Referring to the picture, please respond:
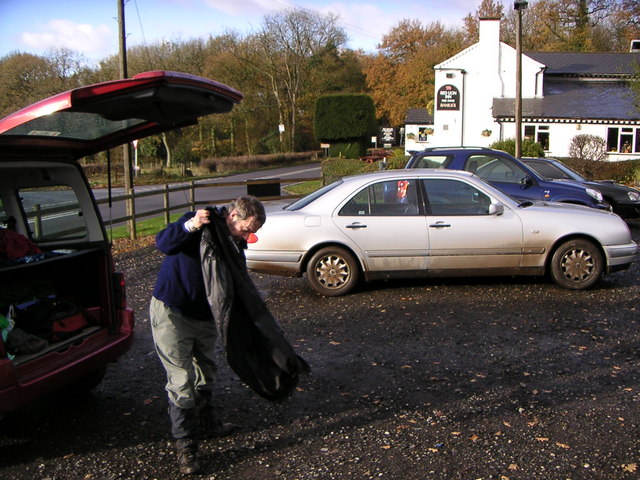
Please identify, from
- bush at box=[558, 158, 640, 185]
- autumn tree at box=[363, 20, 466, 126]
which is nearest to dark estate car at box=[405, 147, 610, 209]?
bush at box=[558, 158, 640, 185]

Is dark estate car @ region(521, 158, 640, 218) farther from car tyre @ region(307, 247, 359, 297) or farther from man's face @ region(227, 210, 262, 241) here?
man's face @ region(227, 210, 262, 241)

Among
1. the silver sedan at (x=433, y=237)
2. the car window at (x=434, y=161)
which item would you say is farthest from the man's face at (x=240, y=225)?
the car window at (x=434, y=161)

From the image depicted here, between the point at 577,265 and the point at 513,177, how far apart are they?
4.26 meters

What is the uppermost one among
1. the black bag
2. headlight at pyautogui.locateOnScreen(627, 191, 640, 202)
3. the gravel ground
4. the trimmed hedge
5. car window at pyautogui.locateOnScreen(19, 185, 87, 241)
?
the trimmed hedge

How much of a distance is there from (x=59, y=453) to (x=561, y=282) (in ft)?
20.4

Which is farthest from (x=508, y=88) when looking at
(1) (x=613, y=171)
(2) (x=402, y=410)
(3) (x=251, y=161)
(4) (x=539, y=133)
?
(2) (x=402, y=410)

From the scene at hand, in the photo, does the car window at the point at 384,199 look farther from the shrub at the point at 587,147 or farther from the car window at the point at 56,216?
the shrub at the point at 587,147

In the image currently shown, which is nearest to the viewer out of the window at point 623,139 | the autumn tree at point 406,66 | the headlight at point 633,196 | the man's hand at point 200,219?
the man's hand at point 200,219

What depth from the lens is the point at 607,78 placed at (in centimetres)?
3956

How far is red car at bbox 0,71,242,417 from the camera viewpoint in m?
3.75

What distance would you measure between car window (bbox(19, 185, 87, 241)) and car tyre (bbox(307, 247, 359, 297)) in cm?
346

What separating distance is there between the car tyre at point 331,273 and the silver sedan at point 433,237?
0.01 metres

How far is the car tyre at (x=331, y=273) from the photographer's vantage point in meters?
8.26

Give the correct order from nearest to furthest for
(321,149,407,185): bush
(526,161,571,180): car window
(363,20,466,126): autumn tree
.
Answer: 1. (526,161,571,180): car window
2. (321,149,407,185): bush
3. (363,20,466,126): autumn tree
